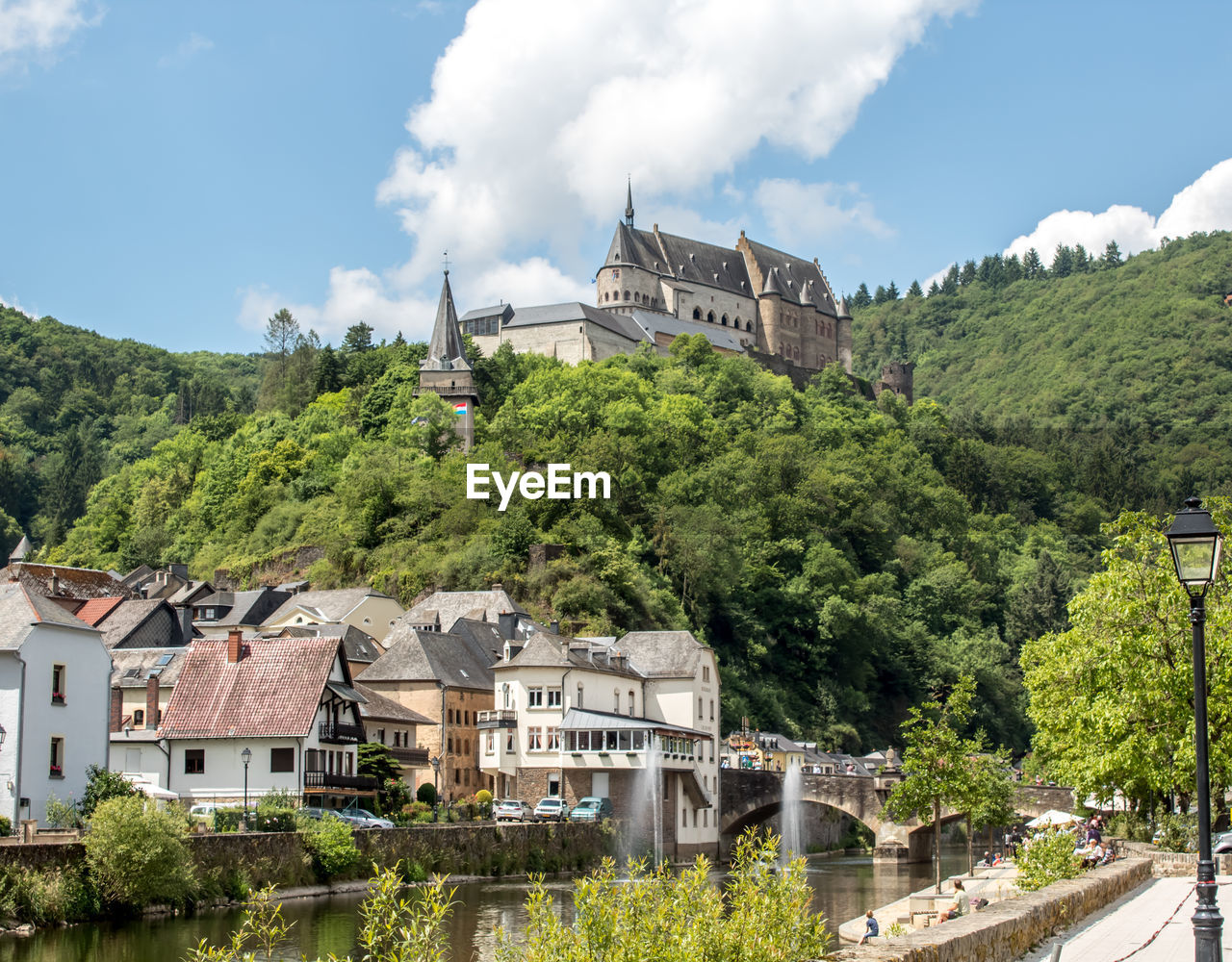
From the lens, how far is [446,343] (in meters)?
123

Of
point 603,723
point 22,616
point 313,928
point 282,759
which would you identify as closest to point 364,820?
point 282,759

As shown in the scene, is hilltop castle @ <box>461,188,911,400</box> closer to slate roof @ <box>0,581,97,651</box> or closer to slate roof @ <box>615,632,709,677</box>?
slate roof @ <box>615,632,709,677</box>

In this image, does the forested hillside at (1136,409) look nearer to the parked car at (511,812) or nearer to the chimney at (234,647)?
the parked car at (511,812)

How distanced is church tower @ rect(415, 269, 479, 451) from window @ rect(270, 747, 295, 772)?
212 ft

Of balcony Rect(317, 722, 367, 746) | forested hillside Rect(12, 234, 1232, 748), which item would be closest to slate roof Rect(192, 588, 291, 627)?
forested hillside Rect(12, 234, 1232, 748)

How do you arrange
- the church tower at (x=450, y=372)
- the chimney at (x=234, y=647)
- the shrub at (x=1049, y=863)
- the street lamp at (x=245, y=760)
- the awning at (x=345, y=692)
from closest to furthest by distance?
the shrub at (x=1049, y=863)
the street lamp at (x=245, y=760)
the awning at (x=345, y=692)
the chimney at (x=234, y=647)
the church tower at (x=450, y=372)

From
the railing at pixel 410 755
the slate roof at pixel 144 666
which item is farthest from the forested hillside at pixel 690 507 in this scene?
the slate roof at pixel 144 666

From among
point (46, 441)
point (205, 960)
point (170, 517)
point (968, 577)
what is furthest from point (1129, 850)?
point (46, 441)

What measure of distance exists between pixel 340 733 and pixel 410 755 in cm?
849

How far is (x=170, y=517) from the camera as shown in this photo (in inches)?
4729

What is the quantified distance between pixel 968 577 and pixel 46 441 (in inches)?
4301

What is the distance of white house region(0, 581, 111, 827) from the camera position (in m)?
39.0

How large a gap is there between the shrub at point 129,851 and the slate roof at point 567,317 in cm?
9978
